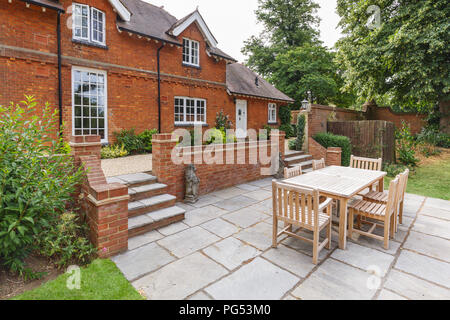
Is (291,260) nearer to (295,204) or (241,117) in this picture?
(295,204)

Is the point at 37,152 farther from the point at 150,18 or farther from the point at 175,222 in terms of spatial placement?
the point at 150,18

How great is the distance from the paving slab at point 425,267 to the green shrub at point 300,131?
758 centimetres

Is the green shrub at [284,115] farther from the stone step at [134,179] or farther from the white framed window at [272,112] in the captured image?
the stone step at [134,179]

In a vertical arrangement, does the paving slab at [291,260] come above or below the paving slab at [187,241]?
below

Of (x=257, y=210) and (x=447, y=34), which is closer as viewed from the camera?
(x=257, y=210)

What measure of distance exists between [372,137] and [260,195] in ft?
22.2

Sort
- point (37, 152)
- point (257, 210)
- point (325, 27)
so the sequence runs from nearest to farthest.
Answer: point (37, 152), point (257, 210), point (325, 27)

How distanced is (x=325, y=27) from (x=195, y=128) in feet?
65.3

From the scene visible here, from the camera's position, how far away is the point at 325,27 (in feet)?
78.2

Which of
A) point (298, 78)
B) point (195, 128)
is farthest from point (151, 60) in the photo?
point (298, 78)

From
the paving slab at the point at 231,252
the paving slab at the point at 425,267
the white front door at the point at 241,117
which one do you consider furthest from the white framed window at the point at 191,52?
the paving slab at the point at 425,267

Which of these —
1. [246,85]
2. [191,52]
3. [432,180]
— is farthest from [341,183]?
[246,85]

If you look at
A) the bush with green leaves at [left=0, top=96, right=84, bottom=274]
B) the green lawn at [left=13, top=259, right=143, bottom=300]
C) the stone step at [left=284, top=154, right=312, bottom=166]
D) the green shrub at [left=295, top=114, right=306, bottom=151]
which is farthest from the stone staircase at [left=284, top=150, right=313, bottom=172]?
the bush with green leaves at [left=0, top=96, right=84, bottom=274]

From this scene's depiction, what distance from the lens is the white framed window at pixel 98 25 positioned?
8781 mm
